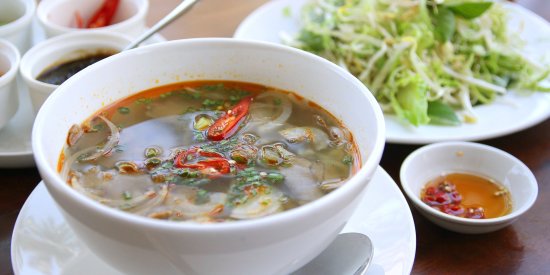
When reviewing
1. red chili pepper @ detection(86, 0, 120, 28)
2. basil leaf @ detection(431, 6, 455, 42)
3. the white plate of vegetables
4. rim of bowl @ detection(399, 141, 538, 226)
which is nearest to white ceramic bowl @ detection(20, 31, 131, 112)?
red chili pepper @ detection(86, 0, 120, 28)

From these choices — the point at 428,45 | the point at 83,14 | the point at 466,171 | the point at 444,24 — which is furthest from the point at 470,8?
the point at 83,14

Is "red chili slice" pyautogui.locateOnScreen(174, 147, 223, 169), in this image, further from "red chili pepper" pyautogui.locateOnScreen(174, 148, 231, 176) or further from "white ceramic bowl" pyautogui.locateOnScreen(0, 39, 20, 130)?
"white ceramic bowl" pyautogui.locateOnScreen(0, 39, 20, 130)

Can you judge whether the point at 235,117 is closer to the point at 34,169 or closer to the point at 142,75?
the point at 142,75

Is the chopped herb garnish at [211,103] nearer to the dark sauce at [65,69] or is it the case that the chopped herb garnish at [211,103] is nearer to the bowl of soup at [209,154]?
the bowl of soup at [209,154]

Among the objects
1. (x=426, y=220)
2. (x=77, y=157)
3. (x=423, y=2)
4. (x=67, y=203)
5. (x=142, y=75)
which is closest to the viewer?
(x=67, y=203)

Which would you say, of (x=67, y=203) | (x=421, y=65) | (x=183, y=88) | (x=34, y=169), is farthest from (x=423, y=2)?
(x=67, y=203)

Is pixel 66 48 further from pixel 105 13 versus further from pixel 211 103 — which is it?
pixel 211 103
